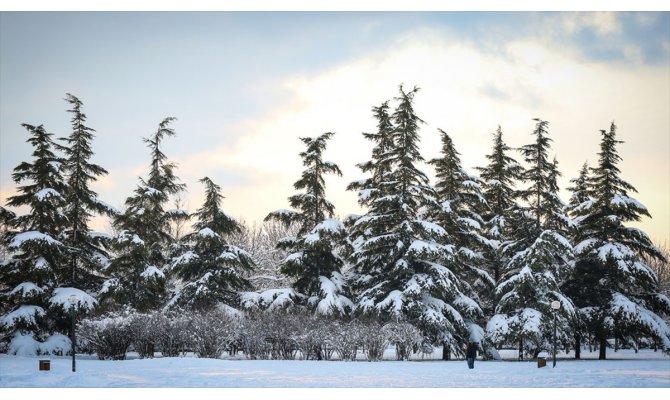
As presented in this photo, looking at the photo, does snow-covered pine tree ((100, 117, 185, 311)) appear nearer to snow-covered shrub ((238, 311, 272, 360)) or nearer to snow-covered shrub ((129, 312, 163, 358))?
snow-covered shrub ((129, 312, 163, 358))

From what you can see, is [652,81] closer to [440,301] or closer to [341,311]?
[440,301]

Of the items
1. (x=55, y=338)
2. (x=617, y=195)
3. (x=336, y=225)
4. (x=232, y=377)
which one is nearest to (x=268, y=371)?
(x=232, y=377)

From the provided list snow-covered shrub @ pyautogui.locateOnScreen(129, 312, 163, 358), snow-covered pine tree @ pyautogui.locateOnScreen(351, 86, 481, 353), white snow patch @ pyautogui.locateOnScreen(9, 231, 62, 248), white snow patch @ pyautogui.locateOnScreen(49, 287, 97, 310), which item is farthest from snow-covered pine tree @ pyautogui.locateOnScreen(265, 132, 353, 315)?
white snow patch @ pyautogui.locateOnScreen(9, 231, 62, 248)

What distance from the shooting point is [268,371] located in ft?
71.9

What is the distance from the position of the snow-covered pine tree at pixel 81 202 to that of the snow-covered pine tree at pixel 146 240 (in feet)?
3.85

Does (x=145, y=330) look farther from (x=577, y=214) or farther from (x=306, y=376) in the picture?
(x=577, y=214)

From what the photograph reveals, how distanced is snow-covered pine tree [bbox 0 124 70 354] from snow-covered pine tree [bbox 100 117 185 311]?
267 centimetres

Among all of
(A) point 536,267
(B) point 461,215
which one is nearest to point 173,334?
(B) point 461,215

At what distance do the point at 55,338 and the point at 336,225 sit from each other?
14441mm

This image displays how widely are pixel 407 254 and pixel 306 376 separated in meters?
9.99

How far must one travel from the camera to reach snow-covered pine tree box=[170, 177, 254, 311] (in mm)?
31422

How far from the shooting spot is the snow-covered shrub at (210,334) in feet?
94.6

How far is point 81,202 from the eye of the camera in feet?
105

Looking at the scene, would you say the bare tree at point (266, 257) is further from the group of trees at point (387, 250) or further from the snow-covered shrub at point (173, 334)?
the snow-covered shrub at point (173, 334)
